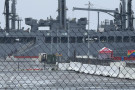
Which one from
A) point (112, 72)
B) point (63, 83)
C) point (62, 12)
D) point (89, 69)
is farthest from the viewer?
point (62, 12)

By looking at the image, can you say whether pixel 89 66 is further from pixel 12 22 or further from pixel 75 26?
pixel 12 22

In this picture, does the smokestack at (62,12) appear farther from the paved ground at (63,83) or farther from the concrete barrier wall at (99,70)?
the paved ground at (63,83)

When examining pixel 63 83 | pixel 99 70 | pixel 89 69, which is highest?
pixel 63 83

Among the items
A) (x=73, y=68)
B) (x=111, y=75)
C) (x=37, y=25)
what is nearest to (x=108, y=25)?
(x=37, y=25)

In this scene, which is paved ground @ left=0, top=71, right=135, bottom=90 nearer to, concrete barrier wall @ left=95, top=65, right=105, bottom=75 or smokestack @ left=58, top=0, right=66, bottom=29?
concrete barrier wall @ left=95, top=65, right=105, bottom=75

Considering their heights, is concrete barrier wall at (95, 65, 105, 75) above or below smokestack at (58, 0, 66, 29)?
below

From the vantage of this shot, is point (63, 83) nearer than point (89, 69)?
Yes

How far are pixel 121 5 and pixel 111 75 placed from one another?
47.3 metres

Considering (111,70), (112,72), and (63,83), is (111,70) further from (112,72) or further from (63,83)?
(63,83)

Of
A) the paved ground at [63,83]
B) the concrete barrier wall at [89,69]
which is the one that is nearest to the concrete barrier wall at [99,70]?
the concrete barrier wall at [89,69]

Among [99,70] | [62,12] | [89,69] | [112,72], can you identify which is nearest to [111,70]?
[112,72]

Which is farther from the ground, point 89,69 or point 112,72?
point 112,72

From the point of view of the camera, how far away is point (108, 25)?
221 ft

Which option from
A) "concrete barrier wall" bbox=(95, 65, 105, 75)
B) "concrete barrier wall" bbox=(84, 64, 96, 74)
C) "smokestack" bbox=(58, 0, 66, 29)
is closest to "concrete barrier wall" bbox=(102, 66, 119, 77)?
"concrete barrier wall" bbox=(95, 65, 105, 75)
